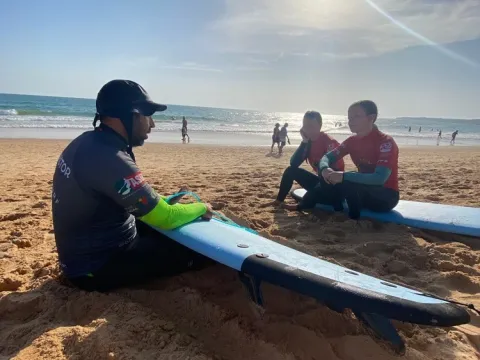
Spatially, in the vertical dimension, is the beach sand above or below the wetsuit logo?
below

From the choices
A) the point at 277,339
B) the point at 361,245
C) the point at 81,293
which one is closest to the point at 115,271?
the point at 81,293

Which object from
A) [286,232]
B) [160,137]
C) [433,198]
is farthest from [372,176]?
[160,137]

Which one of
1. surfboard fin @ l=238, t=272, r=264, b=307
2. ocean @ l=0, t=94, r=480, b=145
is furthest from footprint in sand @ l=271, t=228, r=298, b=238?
ocean @ l=0, t=94, r=480, b=145

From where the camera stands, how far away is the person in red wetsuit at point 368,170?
13.2 feet

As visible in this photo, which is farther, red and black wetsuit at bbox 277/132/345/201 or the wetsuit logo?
red and black wetsuit at bbox 277/132/345/201

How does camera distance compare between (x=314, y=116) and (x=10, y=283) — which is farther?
(x=314, y=116)

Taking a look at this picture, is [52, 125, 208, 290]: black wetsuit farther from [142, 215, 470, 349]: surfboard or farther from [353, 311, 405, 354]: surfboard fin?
[353, 311, 405, 354]: surfboard fin

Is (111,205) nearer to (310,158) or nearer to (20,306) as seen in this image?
(20,306)

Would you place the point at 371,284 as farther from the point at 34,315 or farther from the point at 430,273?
the point at 34,315

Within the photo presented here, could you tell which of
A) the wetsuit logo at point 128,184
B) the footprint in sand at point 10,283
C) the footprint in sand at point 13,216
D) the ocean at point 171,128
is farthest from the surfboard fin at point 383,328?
the ocean at point 171,128

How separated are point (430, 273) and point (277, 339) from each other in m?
1.64

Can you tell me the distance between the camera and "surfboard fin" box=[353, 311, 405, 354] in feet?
5.92

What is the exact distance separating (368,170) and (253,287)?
2.77 m

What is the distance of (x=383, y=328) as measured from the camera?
1821 millimetres
